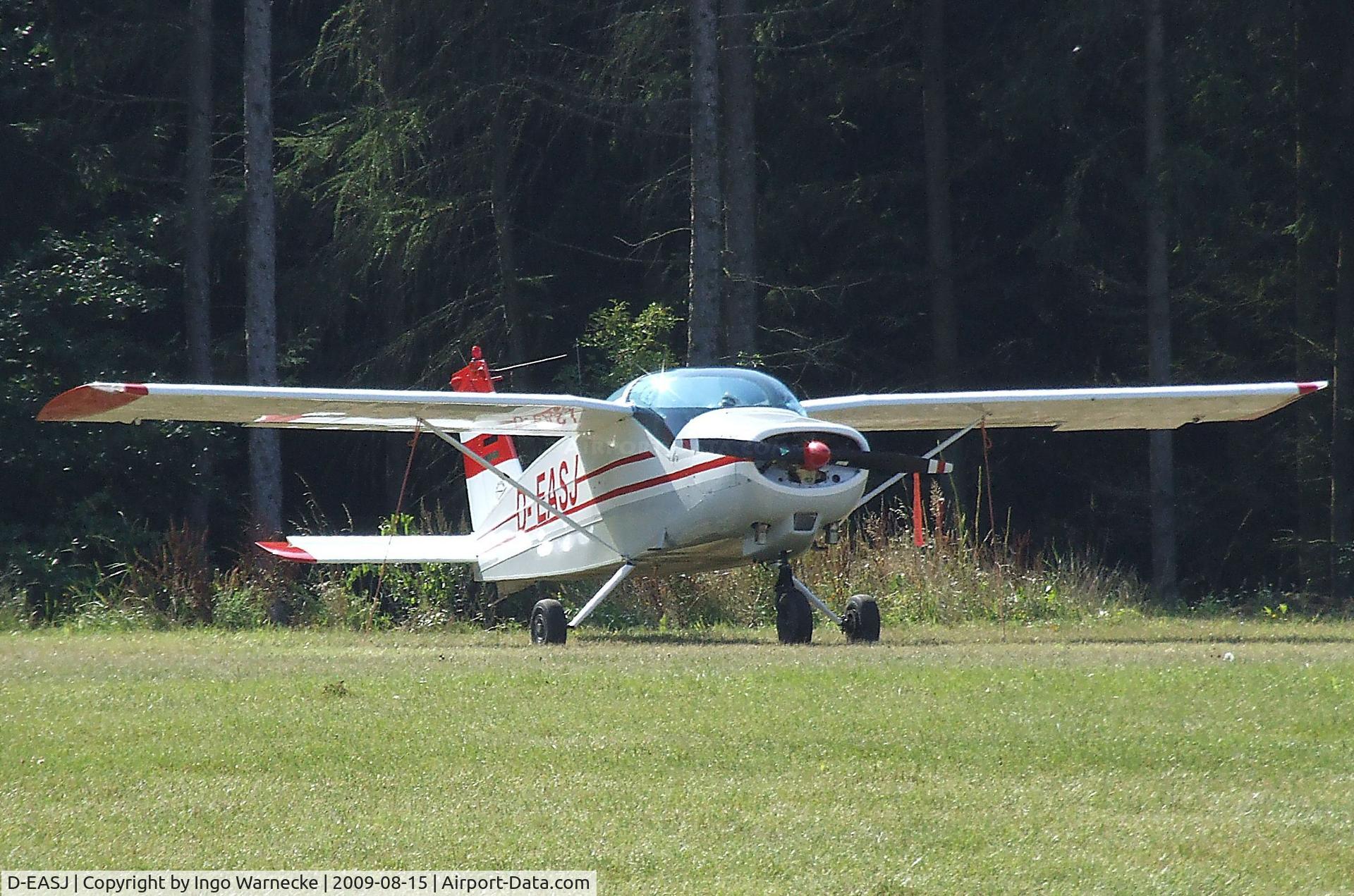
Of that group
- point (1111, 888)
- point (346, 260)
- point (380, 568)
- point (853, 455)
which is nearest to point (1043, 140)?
point (346, 260)

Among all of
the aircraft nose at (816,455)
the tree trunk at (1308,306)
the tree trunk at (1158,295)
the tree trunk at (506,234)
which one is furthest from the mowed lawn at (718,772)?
the tree trunk at (506,234)

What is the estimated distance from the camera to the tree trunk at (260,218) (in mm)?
25109

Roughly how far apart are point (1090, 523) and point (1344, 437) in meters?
5.38

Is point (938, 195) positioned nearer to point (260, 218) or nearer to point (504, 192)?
point (504, 192)

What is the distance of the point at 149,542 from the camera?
2584 cm

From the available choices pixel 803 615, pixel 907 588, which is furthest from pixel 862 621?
pixel 907 588

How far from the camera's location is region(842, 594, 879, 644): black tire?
14336 millimetres

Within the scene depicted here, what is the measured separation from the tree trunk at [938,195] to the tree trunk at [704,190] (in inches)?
243

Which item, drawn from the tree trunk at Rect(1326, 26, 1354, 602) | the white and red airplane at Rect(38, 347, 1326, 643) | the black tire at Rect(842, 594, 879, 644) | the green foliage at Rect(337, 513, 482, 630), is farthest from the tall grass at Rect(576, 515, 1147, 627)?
the tree trunk at Rect(1326, 26, 1354, 602)

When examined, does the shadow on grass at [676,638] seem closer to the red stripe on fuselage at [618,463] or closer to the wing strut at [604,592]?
the wing strut at [604,592]

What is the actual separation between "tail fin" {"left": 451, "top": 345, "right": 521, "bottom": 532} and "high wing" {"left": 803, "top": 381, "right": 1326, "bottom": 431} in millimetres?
4183

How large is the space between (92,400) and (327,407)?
77.5 inches

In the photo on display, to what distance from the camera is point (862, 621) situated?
47.2ft

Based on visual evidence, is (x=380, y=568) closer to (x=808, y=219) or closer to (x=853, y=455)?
(x=853, y=455)
